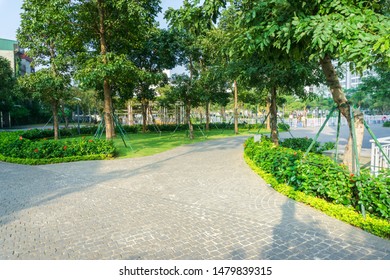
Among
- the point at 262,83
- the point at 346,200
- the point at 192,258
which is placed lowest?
the point at 192,258

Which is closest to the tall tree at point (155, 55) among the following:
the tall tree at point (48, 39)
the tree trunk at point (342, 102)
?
the tall tree at point (48, 39)

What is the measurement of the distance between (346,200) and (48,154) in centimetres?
1141

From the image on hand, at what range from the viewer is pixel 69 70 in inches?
906

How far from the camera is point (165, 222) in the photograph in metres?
5.47

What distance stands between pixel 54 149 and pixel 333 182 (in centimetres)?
1115

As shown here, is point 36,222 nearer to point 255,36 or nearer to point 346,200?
point 255,36

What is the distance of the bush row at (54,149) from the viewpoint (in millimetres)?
12391

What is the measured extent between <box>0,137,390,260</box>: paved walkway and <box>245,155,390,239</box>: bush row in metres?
0.13

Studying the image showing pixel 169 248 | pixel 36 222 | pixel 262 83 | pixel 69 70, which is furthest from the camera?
pixel 69 70

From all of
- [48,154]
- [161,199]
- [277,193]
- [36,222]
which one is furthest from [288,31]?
[48,154]

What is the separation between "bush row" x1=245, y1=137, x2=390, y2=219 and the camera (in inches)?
200

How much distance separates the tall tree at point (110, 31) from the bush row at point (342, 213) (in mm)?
10515

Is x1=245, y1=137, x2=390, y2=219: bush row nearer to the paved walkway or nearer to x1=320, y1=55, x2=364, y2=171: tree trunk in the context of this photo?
the paved walkway

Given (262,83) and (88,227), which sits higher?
(262,83)
